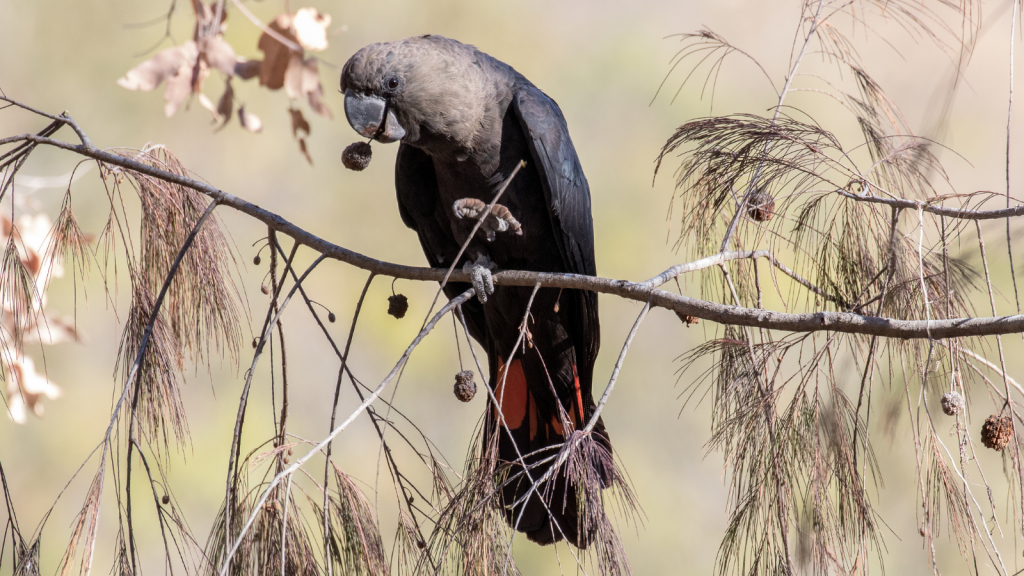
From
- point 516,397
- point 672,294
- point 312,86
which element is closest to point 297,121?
point 312,86

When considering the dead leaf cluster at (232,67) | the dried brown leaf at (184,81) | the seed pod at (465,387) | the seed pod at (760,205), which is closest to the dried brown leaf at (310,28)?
the dead leaf cluster at (232,67)

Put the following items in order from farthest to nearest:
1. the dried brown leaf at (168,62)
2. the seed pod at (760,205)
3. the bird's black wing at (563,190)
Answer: the bird's black wing at (563,190) → the dried brown leaf at (168,62) → the seed pod at (760,205)

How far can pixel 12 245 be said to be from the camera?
1322 millimetres

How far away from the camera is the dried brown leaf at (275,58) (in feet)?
5.31

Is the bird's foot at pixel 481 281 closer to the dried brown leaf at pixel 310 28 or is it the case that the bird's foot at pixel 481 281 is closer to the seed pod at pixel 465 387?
the seed pod at pixel 465 387

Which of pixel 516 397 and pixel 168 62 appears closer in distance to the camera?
pixel 168 62

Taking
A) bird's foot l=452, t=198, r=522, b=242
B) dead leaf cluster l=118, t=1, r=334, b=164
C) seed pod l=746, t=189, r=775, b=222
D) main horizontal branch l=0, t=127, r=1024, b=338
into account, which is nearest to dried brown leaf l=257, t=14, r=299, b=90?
dead leaf cluster l=118, t=1, r=334, b=164

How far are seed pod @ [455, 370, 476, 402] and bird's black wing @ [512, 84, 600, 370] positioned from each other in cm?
66

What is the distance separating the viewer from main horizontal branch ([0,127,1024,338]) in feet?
3.52

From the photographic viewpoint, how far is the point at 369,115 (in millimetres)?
1793

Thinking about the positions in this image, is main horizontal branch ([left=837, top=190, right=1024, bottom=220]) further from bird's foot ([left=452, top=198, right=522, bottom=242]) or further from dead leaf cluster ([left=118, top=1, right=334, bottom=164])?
dead leaf cluster ([left=118, top=1, right=334, bottom=164])

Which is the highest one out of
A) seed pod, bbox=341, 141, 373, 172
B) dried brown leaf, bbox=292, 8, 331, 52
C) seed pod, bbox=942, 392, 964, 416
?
dried brown leaf, bbox=292, 8, 331, 52

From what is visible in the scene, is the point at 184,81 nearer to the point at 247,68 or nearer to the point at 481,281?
the point at 247,68

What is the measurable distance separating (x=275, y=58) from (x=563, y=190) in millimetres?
781
